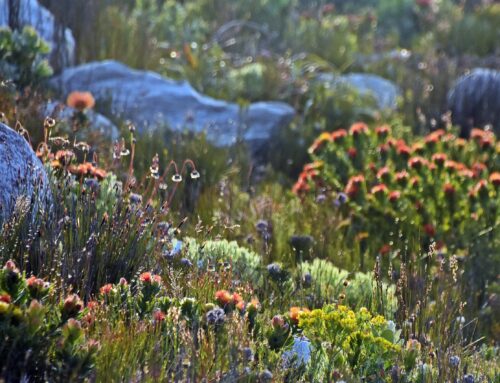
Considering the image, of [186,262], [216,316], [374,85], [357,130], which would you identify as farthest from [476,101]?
[216,316]

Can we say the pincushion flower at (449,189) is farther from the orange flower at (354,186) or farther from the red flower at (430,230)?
the orange flower at (354,186)

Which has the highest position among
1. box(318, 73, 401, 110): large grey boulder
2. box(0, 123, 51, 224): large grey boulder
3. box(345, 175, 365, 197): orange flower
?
box(0, 123, 51, 224): large grey boulder

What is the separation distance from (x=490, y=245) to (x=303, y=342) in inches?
88.1

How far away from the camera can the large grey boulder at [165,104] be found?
7594mm

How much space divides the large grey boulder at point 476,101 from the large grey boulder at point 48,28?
395 cm

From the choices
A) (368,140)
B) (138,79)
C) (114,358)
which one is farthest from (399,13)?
(114,358)

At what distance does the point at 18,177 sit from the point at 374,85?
754cm

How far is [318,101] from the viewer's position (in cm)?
898

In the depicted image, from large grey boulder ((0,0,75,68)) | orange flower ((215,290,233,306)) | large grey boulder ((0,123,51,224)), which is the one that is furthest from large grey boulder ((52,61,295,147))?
orange flower ((215,290,233,306))

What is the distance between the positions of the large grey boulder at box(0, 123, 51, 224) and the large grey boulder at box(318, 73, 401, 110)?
5.99 m

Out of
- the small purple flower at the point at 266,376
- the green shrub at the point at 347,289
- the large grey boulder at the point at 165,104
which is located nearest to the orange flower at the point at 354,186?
the green shrub at the point at 347,289

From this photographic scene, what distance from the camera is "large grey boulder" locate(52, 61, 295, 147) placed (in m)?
7.59

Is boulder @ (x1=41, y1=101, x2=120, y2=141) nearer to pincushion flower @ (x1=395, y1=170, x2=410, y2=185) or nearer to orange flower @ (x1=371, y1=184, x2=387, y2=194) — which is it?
orange flower @ (x1=371, y1=184, x2=387, y2=194)

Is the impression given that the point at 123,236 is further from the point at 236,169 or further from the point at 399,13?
the point at 399,13
